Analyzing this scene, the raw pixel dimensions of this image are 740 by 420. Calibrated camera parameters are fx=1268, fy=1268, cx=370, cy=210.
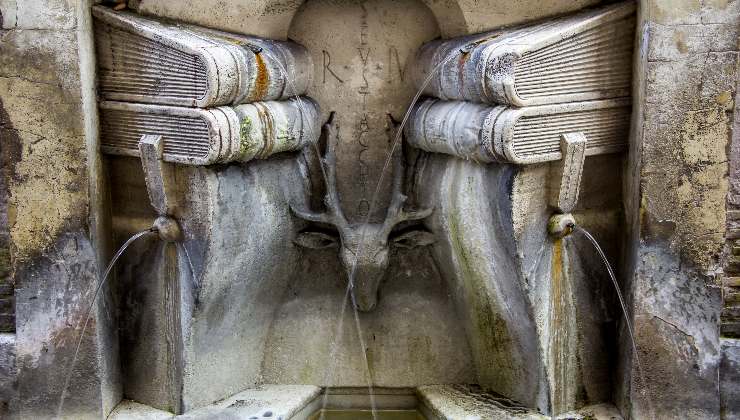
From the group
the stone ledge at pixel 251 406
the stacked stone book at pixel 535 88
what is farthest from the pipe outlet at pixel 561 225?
the stone ledge at pixel 251 406

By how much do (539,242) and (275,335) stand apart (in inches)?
52.6

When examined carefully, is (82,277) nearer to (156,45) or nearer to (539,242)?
(156,45)

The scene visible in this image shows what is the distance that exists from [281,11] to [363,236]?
1.00 m

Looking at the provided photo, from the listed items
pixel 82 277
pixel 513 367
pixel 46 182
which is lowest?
pixel 513 367

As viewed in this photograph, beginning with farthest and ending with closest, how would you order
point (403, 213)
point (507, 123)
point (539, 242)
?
point (403, 213) → point (539, 242) → point (507, 123)

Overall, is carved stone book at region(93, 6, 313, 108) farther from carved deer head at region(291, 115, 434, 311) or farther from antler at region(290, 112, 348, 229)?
carved deer head at region(291, 115, 434, 311)

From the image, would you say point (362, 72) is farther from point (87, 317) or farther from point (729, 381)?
point (729, 381)

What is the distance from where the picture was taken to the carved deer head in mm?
5344

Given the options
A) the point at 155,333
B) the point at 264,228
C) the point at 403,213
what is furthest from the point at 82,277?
the point at 403,213

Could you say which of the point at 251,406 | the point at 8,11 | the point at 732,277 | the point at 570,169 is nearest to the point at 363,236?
the point at 251,406

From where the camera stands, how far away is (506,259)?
5043 millimetres

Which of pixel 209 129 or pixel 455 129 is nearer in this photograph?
pixel 209 129

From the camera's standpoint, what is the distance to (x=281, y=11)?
5246 millimetres

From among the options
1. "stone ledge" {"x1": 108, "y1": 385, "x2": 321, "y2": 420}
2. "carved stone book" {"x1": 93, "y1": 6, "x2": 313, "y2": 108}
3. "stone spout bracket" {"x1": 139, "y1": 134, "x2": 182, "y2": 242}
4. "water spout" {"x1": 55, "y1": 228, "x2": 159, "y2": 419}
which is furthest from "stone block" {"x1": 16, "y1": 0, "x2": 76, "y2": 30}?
"stone ledge" {"x1": 108, "y1": 385, "x2": 321, "y2": 420}
